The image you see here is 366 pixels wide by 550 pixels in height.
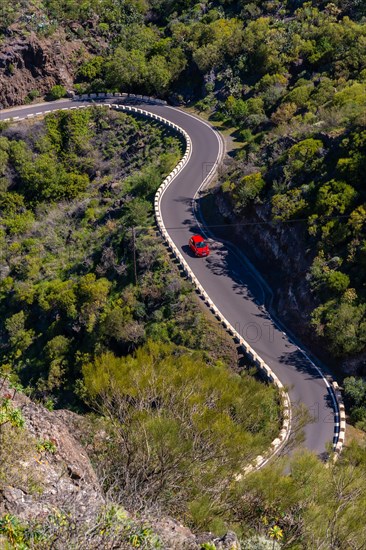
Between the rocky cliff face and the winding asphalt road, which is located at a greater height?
the rocky cliff face

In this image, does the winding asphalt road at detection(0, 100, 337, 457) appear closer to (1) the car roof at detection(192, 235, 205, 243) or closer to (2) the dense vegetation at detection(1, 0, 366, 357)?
(1) the car roof at detection(192, 235, 205, 243)

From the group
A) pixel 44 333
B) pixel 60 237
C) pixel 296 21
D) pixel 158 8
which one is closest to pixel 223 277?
pixel 44 333

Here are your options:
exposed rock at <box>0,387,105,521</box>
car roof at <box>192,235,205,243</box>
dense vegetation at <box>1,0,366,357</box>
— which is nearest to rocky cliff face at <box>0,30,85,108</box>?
dense vegetation at <box>1,0,366,357</box>

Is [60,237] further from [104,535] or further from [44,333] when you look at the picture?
[104,535]

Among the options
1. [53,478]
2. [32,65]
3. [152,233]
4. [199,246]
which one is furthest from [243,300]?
[32,65]

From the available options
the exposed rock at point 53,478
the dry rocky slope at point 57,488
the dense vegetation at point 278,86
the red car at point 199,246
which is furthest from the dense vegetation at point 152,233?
the red car at point 199,246
